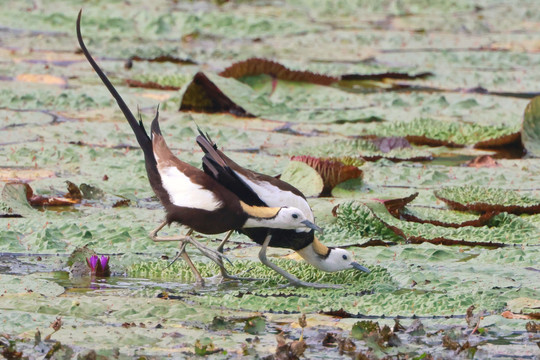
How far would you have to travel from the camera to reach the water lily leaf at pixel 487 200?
4418mm

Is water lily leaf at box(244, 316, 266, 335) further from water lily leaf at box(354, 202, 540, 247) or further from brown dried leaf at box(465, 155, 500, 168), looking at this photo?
brown dried leaf at box(465, 155, 500, 168)

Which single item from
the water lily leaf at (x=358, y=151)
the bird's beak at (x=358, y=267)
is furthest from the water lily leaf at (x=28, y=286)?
the water lily leaf at (x=358, y=151)

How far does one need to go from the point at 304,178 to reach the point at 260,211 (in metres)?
1.29

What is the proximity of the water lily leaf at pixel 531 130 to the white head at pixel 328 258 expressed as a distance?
2.32 meters

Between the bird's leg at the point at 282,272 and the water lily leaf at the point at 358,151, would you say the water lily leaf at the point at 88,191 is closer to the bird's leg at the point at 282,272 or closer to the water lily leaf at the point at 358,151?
the bird's leg at the point at 282,272

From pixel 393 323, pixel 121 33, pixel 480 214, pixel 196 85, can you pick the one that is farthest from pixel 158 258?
pixel 121 33

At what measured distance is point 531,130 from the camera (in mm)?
5688

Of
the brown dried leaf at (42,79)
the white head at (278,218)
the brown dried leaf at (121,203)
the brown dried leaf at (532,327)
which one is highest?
the brown dried leaf at (42,79)

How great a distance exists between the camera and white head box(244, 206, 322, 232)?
137 inches

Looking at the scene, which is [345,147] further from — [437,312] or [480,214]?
[437,312]

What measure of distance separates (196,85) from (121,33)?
10.1 feet

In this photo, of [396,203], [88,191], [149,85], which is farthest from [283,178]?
[149,85]

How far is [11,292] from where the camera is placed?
3271mm

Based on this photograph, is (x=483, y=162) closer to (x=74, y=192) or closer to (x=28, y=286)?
(x=74, y=192)
